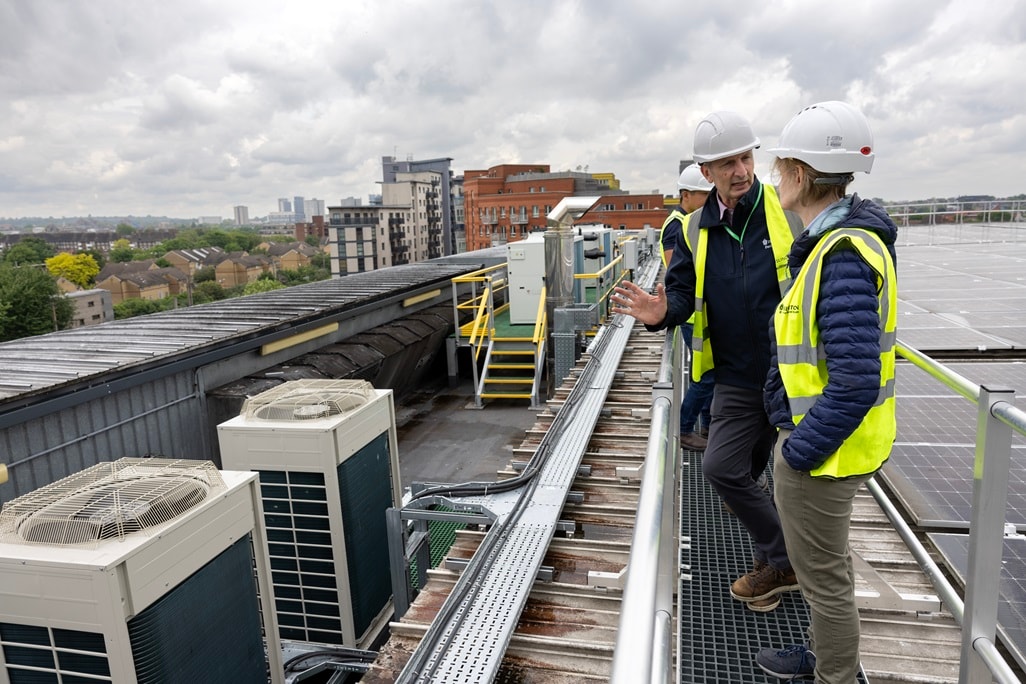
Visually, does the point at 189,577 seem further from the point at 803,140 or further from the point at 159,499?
the point at 803,140

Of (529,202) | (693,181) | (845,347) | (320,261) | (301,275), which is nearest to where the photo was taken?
(845,347)

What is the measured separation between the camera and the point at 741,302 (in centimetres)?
305

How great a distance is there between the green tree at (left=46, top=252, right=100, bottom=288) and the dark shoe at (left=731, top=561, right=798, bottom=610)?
116 meters

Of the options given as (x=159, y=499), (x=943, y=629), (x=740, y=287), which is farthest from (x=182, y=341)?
(x=943, y=629)

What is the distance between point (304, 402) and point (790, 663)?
4.78 m

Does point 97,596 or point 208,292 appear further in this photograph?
point 208,292

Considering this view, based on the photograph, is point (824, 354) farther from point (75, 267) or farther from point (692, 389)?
point (75, 267)

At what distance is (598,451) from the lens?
535cm

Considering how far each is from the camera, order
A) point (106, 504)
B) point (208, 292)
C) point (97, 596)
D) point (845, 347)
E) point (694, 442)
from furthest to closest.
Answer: point (208, 292) → point (694, 442) → point (106, 504) → point (97, 596) → point (845, 347)

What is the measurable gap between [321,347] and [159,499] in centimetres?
941

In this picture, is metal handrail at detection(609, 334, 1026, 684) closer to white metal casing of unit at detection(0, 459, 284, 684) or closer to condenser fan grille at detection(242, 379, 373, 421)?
white metal casing of unit at detection(0, 459, 284, 684)

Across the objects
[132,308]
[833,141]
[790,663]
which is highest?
[833,141]

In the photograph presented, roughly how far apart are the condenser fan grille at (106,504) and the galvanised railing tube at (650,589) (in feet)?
10.4

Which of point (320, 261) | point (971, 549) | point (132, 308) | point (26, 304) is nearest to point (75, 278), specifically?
point (132, 308)
